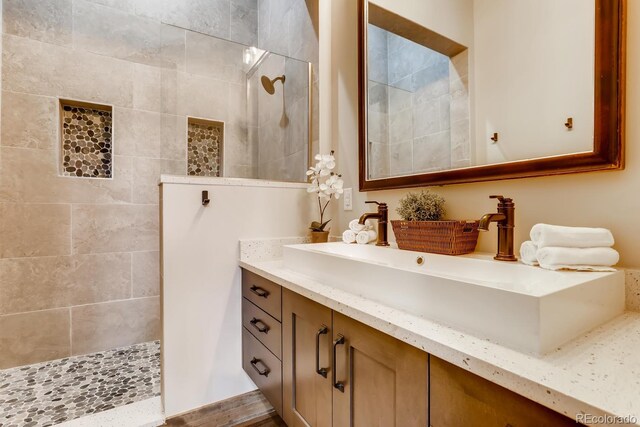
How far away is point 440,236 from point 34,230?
8.33 feet

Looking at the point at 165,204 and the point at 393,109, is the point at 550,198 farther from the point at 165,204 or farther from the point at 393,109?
the point at 165,204

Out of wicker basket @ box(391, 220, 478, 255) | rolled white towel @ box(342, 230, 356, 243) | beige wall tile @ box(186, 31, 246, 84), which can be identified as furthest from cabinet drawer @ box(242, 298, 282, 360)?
beige wall tile @ box(186, 31, 246, 84)

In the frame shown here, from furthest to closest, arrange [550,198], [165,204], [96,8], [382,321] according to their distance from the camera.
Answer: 1. [96,8]
2. [165,204]
3. [550,198]
4. [382,321]

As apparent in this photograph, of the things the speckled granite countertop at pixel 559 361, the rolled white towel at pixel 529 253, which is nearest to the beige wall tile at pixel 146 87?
the speckled granite countertop at pixel 559 361

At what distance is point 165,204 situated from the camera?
1.46 m

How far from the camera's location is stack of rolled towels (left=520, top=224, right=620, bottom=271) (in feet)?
2.57

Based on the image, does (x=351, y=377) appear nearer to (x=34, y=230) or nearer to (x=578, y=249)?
(x=578, y=249)

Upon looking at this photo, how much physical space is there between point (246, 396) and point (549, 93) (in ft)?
6.24

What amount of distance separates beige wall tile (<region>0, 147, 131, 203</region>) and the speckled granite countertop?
2239 mm

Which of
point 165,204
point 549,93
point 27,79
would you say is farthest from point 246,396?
point 27,79

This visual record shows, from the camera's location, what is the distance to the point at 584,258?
78 centimetres

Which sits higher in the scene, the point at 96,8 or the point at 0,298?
the point at 96,8

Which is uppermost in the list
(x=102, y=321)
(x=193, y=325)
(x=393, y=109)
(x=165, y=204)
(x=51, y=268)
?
(x=393, y=109)

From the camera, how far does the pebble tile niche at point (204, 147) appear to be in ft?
7.49
